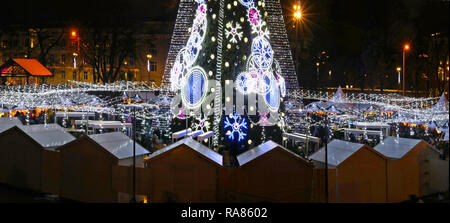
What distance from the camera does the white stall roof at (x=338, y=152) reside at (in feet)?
19.5

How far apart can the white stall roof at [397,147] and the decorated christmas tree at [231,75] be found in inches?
160

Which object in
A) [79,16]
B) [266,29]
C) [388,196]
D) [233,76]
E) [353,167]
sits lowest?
[388,196]

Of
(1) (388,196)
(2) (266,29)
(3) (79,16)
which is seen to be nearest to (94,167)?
(1) (388,196)

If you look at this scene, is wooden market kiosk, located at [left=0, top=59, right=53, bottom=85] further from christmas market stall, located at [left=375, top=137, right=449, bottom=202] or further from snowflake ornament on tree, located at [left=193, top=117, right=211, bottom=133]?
christmas market stall, located at [left=375, top=137, right=449, bottom=202]

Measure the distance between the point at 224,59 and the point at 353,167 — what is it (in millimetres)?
5180

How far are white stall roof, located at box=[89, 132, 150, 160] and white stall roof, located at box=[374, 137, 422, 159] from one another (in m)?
4.04

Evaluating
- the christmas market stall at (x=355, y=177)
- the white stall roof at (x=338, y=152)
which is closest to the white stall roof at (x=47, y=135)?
the white stall roof at (x=338, y=152)

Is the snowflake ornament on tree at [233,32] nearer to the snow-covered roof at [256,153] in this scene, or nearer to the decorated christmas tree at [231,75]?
the decorated christmas tree at [231,75]

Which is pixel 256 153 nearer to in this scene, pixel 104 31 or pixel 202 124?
pixel 202 124

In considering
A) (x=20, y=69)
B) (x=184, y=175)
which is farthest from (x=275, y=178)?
(x=20, y=69)

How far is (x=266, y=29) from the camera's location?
10.8 meters

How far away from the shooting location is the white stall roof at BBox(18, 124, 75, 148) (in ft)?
25.8

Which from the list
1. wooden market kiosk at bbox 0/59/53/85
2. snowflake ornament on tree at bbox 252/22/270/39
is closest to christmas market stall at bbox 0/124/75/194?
snowflake ornament on tree at bbox 252/22/270/39
